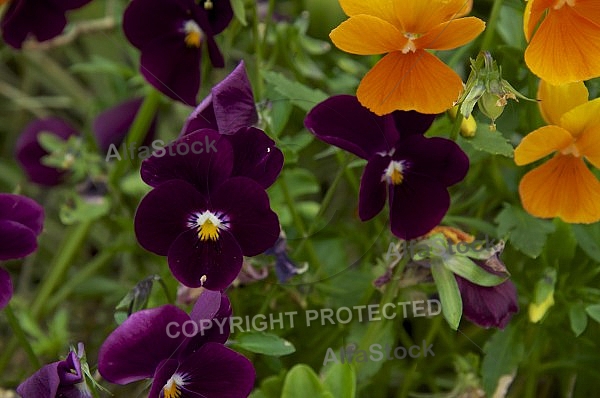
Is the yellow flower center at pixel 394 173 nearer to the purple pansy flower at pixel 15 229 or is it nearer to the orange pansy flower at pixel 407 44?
the orange pansy flower at pixel 407 44

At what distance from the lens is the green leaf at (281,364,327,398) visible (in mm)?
850

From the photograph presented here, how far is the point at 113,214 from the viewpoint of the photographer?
1290 millimetres

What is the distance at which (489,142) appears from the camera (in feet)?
2.69

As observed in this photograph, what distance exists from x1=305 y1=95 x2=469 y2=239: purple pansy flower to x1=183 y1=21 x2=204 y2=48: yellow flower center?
0.77 ft

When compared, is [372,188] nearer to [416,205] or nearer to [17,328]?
[416,205]

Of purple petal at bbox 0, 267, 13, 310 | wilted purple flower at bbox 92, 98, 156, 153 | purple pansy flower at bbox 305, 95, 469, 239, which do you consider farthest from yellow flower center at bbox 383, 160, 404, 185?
wilted purple flower at bbox 92, 98, 156, 153

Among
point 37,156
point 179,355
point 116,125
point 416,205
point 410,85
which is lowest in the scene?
point 37,156

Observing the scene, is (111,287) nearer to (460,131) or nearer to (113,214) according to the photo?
(113,214)

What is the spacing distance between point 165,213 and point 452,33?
0.86 feet

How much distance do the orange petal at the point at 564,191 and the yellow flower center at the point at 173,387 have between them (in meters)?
0.33

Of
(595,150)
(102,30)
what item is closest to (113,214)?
(102,30)

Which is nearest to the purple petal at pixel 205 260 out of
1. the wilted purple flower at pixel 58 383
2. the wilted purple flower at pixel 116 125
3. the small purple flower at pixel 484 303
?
the wilted purple flower at pixel 58 383

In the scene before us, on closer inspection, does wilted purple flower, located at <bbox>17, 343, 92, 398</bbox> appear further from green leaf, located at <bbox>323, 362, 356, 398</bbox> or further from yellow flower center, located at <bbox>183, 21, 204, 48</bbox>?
yellow flower center, located at <bbox>183, 21, 204, 48</bbox>

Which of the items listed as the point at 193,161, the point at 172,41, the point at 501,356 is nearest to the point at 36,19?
the point at 172,41
